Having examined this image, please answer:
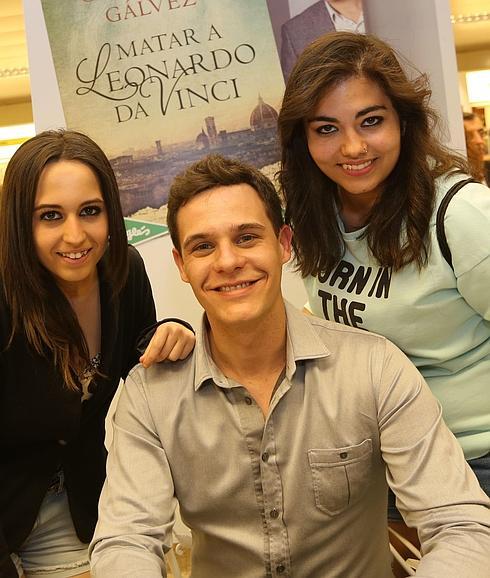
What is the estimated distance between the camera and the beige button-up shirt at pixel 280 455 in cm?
148

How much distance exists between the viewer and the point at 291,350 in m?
1.55

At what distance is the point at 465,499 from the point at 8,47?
14.5 feet

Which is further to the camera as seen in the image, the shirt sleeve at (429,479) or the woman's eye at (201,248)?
the woman's eye at (201,248)

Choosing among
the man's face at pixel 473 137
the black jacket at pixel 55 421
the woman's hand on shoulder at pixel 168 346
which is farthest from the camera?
the man's face at pixel 473 137

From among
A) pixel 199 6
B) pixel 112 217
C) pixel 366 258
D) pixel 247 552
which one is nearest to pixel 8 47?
pixel 199 6

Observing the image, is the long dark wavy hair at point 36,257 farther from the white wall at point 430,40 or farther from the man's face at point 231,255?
the white wall at point 430,40

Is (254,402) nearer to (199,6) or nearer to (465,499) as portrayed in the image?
(465,499)

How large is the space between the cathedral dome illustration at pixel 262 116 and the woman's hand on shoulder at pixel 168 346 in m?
1.46

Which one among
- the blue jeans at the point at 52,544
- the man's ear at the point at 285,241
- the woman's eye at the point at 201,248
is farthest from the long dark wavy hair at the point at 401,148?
the blue jeans at the point at 52,544

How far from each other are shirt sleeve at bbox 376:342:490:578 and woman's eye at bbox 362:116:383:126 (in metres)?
0.51

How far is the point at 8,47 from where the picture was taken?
4.85 meters

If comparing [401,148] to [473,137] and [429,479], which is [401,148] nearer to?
[429,479]

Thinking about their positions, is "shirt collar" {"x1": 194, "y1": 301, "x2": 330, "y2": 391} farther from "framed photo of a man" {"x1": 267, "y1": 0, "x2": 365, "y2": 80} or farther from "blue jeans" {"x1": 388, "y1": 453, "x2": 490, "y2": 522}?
"framed photo of a man" {"x1": 267, "y1": 0, "x2": 365, "y2": 80}

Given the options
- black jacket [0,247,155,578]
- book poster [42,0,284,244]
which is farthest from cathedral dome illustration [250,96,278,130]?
black jacket [0,247,155,578]
